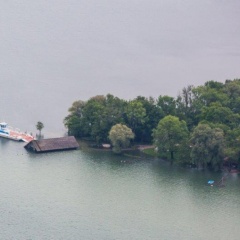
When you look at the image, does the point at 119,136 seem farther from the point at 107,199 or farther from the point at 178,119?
the point at 107,199

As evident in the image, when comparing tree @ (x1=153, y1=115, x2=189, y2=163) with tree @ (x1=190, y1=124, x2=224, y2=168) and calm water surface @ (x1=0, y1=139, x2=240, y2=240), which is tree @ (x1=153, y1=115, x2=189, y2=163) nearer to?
calm water surface @ (x1=0, y1=139, x2=240, y2=240)

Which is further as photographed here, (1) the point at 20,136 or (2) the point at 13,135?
(2) the point at 13,135

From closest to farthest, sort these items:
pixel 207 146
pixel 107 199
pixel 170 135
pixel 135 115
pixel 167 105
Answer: pixel 107 199, pixel 207 146, pixel 170 135, pixel 135 115, pixel 167 105

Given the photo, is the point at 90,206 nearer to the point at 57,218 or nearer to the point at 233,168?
the point at 57,218

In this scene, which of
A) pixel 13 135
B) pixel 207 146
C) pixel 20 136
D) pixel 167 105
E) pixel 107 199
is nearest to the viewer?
pixel 107 199

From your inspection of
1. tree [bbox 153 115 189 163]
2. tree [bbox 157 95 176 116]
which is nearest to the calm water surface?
tree [bbox 153 115 189 163]

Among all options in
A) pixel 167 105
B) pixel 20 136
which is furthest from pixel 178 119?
pixel 20 136

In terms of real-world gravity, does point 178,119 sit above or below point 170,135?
above

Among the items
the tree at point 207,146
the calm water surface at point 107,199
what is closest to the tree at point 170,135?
the calm water surface at point 107,199
